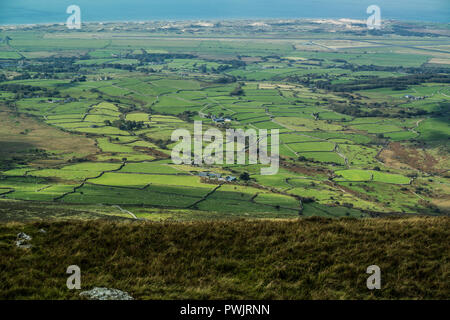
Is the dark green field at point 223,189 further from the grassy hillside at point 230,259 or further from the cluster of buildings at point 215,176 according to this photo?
the cluster of buildings at point 215,176

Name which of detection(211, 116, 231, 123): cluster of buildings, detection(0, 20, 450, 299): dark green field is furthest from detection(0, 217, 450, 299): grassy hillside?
detection(211, 116, 231, 123): cluster of buildings

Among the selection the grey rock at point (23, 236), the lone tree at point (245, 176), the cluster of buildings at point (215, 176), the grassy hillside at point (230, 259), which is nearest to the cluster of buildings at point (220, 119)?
the lone tree at point (245, 176)

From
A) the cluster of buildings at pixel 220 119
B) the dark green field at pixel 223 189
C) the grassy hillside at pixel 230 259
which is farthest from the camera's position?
the cluster of buildings at pixel 220 119

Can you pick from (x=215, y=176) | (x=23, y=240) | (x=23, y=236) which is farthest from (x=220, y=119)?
(x=23, y=240)

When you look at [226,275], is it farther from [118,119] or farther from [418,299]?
[118,119]
